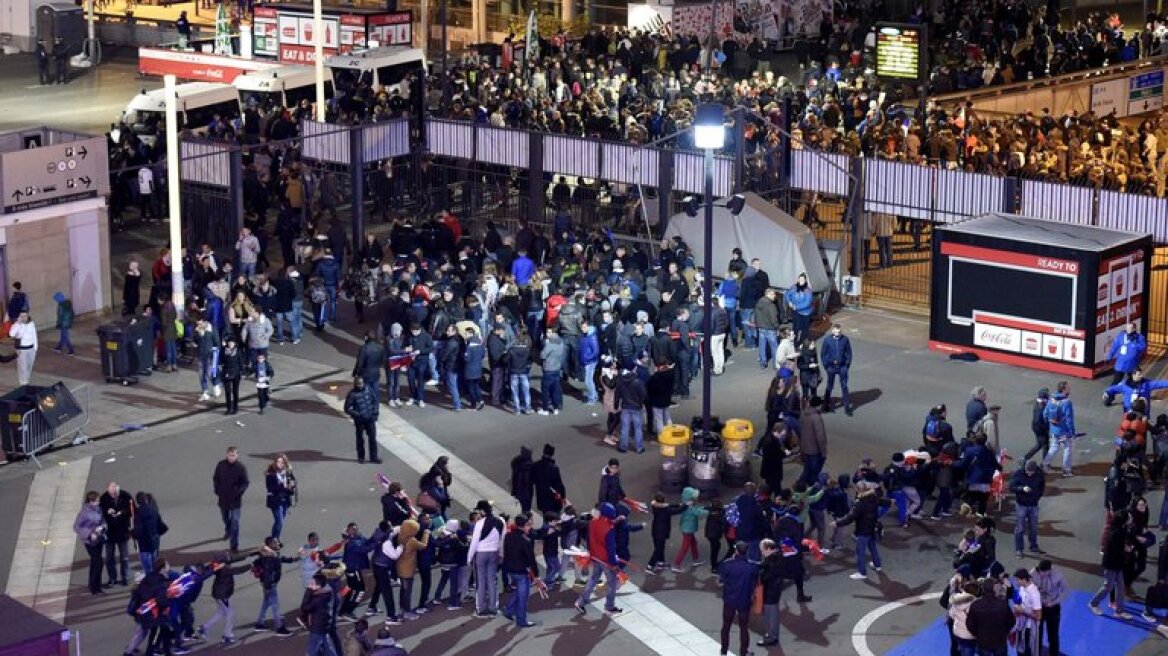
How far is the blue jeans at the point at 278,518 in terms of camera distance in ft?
90.1

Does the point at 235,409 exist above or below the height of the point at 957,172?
below

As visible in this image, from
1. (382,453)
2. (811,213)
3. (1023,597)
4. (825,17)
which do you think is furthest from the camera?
(825,17)

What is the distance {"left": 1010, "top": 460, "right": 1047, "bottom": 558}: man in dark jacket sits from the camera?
26547mm

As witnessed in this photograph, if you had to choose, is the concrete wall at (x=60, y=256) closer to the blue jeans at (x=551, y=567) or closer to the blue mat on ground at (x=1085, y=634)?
the blue jeans at (x=551, y=567)

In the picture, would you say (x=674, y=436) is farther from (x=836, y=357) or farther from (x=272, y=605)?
(x=272, y=605)

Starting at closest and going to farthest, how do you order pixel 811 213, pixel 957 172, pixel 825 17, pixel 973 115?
pixel 957 172 → pixel 811 213 → pixel 973 115 → pixel 825 17

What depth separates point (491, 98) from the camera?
49.3m

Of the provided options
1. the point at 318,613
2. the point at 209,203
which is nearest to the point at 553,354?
the point at 318,613

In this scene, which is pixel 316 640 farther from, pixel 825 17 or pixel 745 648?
pixel 825 17

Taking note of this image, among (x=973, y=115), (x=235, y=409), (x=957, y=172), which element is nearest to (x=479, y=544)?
(x=235, y=409)

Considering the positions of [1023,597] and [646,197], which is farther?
[646,197]

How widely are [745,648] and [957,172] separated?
1668cm

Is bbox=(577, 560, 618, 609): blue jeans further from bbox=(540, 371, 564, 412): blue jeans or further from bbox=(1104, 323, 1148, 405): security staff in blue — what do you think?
bbox=(1104, 323, 1148, 405): security staff in blue

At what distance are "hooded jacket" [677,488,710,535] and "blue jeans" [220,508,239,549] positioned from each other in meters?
5.82
